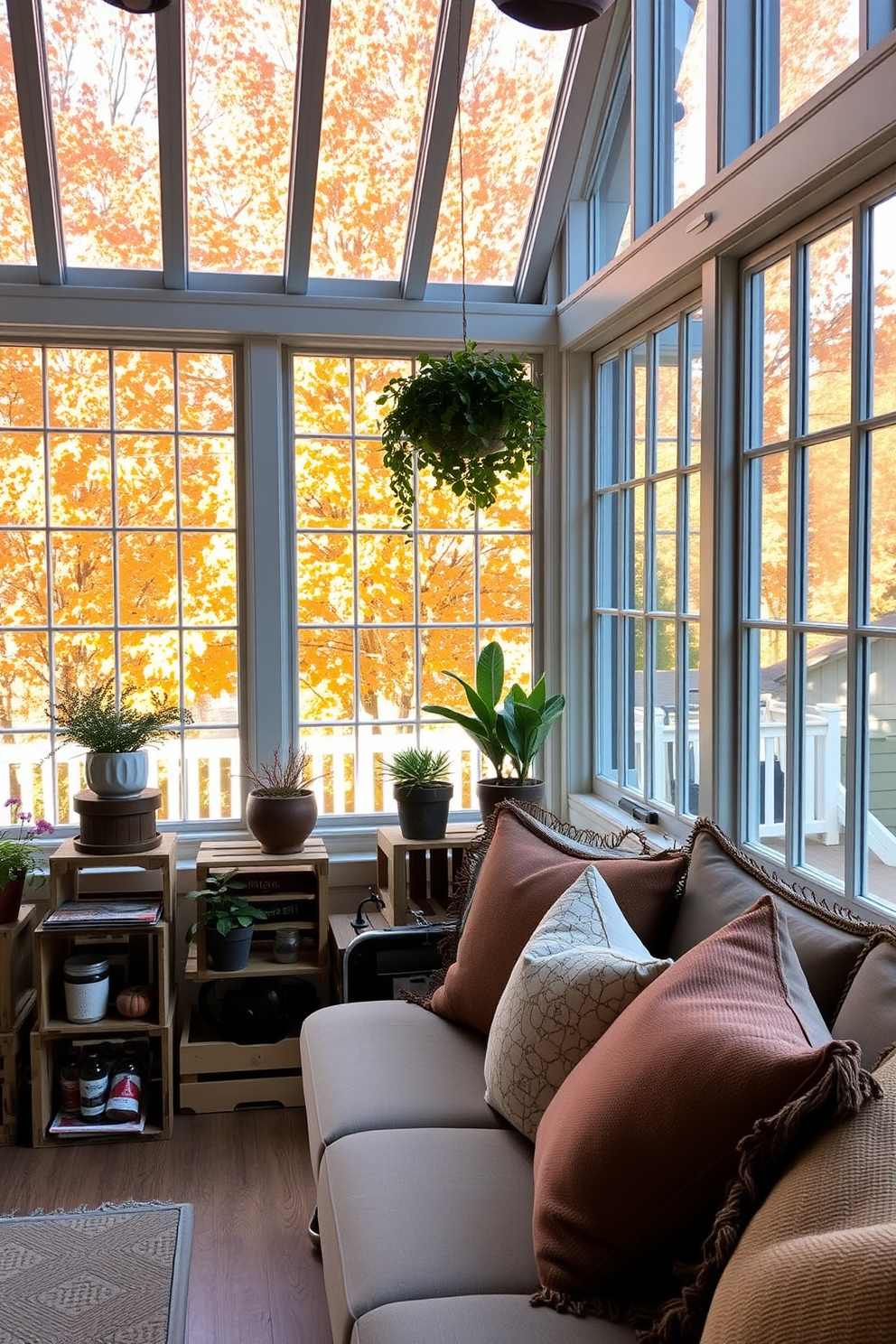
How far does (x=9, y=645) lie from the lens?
3951 millimetres

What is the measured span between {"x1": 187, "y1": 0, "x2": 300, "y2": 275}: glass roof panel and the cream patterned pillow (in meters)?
2.69

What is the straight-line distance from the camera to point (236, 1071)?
362 cm

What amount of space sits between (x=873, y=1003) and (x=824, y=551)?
120 centimetres

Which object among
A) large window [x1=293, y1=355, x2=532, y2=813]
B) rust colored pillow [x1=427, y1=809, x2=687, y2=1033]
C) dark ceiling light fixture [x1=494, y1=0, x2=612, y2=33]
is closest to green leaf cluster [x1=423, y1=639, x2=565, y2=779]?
large window [x1=293, y1=355, x2=532, y2=813]

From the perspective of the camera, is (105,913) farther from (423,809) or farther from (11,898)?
(423,809)

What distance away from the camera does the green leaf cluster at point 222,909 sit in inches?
140

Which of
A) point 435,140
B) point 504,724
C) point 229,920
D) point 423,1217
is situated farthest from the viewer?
A: point 435,140

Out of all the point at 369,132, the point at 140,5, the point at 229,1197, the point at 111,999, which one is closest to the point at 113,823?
the point at 111,999

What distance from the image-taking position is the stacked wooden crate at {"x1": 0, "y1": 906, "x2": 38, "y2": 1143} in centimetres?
341

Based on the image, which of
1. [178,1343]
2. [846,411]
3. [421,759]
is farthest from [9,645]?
[846,411]

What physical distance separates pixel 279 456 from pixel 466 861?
175cm

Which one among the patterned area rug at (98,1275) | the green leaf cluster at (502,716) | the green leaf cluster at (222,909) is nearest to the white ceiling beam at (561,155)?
the green leaf cluster at (502,716)

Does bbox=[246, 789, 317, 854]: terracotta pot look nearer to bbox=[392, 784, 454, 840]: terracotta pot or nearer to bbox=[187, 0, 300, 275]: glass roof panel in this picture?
bbox=[392, 784, 454, 840]: terracotta pot

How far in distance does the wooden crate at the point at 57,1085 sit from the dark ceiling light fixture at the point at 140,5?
107 inches
